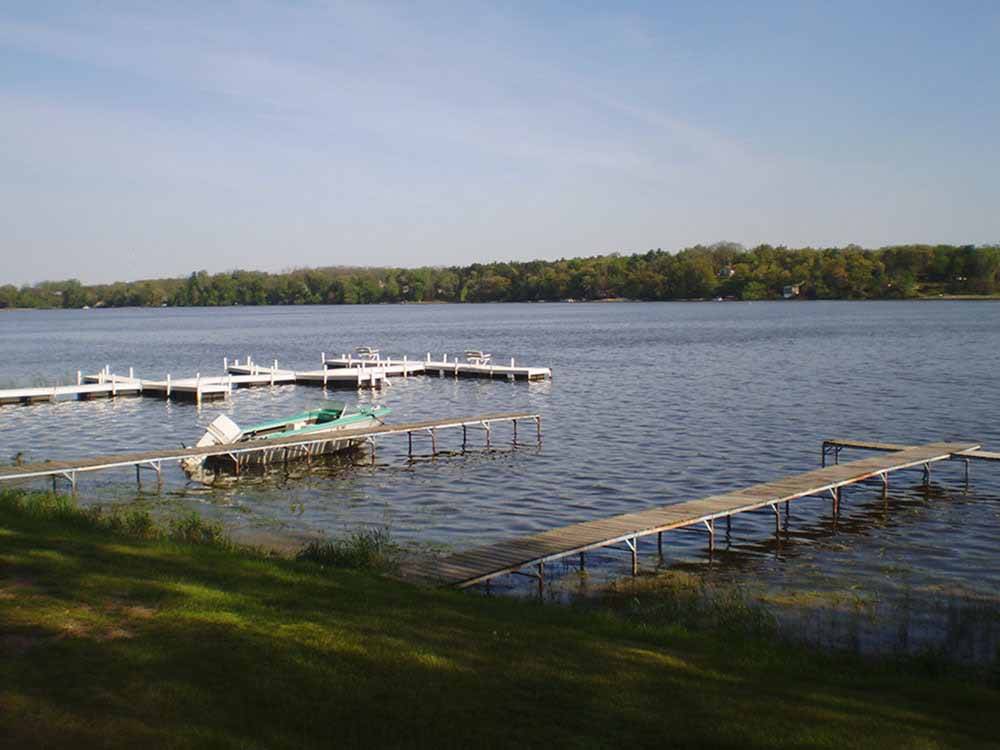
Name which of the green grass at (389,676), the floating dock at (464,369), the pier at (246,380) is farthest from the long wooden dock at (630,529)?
the pier at (246,380)

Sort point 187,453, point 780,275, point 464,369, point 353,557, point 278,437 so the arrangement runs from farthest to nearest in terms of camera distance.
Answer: point 780,275
point 464,369
point 278,437
point 187,453
point 353,557

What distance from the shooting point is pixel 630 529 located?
13969mm

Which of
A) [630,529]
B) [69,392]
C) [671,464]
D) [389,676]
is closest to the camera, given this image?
[389,676]

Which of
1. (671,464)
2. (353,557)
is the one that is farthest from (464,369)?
(353,557)

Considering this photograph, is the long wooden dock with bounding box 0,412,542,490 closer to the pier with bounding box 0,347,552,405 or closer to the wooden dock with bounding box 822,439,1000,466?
the wooden dock with bounding box 822,439,1000,466

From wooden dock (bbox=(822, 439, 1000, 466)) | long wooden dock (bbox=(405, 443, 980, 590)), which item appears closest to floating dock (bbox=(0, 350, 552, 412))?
wooden dock (bbox=(822, 439, 1000, 466))

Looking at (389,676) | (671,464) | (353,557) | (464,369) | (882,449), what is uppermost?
(389,676)

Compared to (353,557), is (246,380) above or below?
below

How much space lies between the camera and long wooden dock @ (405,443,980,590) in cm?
1185

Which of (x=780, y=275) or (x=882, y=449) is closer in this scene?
→ (x=882, y=449)

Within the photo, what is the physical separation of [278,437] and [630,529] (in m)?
12.2

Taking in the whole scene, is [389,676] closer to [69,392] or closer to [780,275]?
[69,392]

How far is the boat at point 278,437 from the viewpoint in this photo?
2289cm

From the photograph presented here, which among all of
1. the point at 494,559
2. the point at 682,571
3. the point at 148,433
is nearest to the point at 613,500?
the point at 682,571
